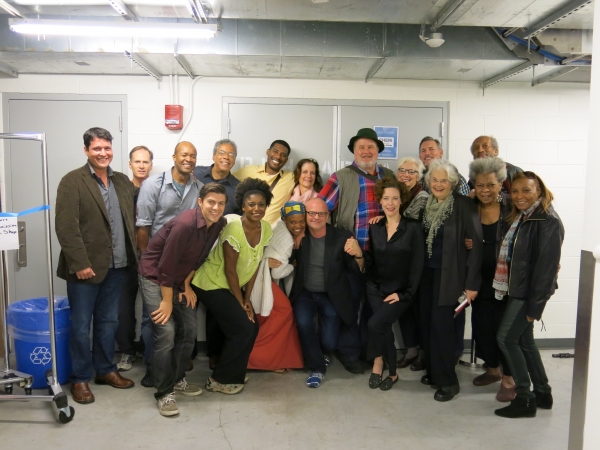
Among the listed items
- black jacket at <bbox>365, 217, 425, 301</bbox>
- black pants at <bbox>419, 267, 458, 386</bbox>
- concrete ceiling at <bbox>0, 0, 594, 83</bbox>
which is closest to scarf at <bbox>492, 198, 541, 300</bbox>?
black pants at <bbox>419, 267, 458, 386</bbox>

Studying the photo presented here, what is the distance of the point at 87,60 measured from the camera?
3887 millimetres

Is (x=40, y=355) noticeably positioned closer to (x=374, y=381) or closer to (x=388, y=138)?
(x=374, y=381)

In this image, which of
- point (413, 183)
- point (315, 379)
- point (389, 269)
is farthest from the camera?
point (413, 183)

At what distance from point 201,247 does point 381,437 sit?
1593mm

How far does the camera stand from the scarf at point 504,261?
3.18m

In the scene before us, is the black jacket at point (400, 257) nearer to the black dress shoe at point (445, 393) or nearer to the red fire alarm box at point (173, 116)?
the black dress shoe at point (445, 393)

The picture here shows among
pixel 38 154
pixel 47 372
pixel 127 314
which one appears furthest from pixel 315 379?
pixel 38 154

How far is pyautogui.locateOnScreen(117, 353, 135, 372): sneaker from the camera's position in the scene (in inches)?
153

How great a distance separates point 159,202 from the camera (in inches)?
141

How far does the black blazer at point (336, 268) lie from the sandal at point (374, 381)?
1.43 ft

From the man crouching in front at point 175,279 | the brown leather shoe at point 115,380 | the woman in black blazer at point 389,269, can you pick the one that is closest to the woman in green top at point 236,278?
the man crouching in front at point 175,279

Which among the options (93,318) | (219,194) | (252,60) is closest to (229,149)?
(252,60)

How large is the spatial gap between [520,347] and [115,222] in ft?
9.43

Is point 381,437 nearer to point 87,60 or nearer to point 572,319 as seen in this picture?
point 572,319
